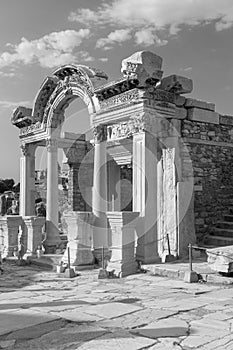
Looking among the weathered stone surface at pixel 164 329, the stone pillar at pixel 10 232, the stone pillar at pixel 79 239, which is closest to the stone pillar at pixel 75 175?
the stone pillar at pixel 10 232

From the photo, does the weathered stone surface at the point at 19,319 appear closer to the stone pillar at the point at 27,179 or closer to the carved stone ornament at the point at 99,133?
the carved stone ornament at the point at 99,133

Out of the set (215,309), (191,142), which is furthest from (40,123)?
(215,309)

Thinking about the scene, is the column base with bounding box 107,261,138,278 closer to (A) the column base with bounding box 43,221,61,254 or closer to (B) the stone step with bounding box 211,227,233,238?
(B) the stone step with bounding box 211,227,233,238

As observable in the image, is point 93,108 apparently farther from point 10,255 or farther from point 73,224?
point 10,255

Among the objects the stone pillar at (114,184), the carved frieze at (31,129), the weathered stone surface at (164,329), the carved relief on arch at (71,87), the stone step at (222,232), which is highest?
the carved relief on arch at (71,87)

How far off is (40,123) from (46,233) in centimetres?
387

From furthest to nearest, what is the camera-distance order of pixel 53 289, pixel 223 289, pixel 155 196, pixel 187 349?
pixel 155 196 < pixel 53 289 < pixel 223 289 < pixel 187 349

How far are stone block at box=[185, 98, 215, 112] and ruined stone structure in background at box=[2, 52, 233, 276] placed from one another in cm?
3

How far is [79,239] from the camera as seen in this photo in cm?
1158

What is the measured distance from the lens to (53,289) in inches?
348

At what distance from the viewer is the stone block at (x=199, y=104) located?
12164mm

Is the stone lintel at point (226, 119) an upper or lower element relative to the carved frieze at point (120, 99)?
lower

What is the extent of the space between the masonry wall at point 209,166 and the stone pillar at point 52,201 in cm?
480

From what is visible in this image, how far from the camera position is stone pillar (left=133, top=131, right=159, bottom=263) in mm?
11086
